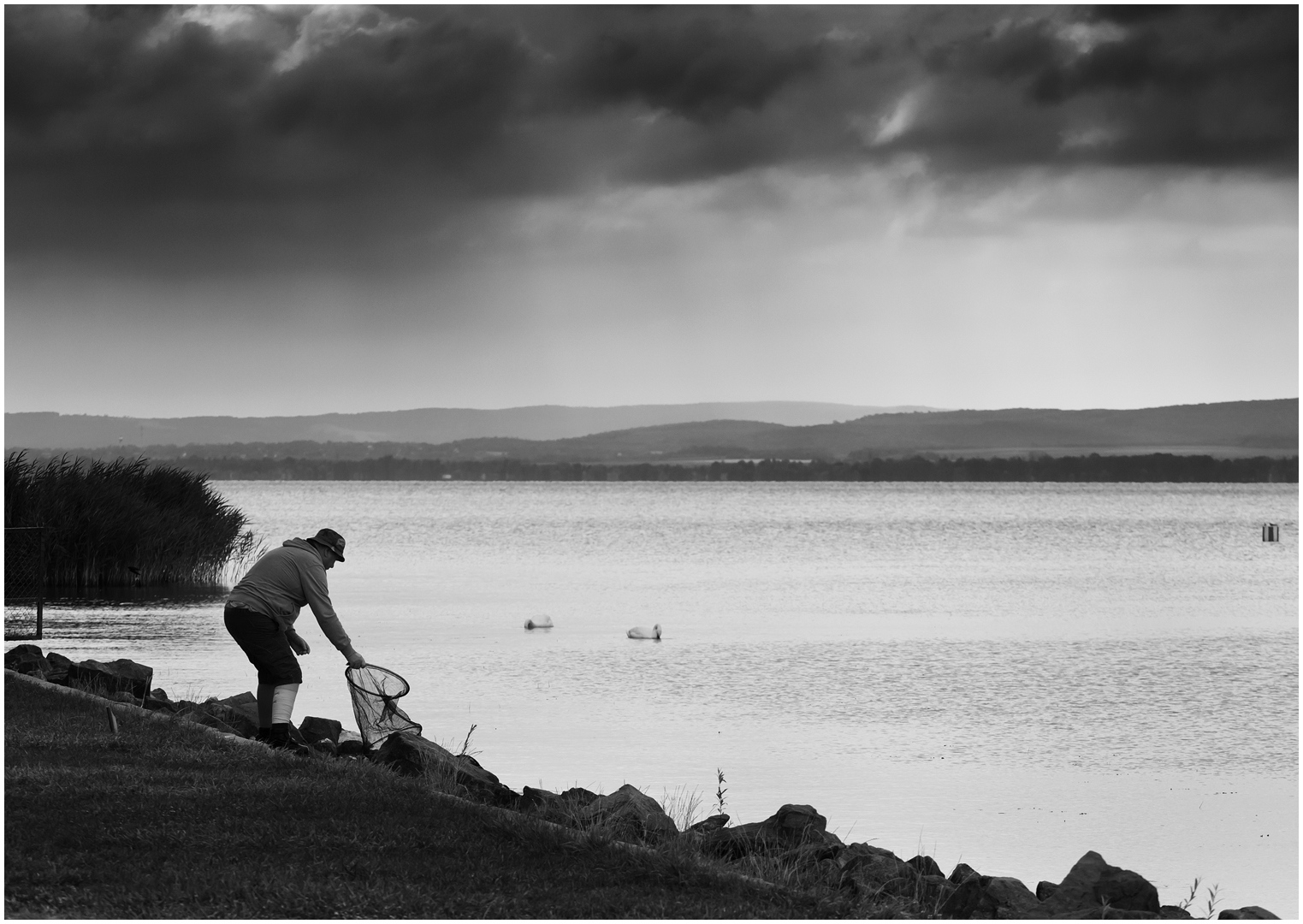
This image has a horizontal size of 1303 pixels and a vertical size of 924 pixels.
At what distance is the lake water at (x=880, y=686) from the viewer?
527 inches

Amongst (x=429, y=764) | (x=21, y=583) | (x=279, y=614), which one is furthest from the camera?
(x=21, y=583)

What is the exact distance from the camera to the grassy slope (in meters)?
7.17

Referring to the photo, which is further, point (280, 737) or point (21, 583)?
point (21, 583)

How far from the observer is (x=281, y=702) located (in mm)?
12070

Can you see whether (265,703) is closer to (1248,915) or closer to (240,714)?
(240,714)

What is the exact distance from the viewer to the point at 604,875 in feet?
26.0

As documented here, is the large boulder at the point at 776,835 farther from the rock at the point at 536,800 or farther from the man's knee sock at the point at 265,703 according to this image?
the man's knee sock at the point at 265,703

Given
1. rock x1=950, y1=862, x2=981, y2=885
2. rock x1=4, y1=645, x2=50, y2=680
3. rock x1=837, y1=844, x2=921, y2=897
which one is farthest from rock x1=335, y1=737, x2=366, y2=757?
rock x1=4, y1=645, x2=50, y2=680

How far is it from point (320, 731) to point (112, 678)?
→ 127 inches

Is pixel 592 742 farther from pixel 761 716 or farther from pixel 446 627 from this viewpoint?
pixel 446 627

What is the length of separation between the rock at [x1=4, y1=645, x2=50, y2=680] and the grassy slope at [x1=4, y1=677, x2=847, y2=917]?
648cm

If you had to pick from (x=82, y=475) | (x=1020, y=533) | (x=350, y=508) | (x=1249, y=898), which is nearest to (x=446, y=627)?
(x=82, y=475)

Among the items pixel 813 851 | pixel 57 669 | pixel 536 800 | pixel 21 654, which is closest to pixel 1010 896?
pixel 813 851

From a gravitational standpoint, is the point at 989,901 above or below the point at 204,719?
below
